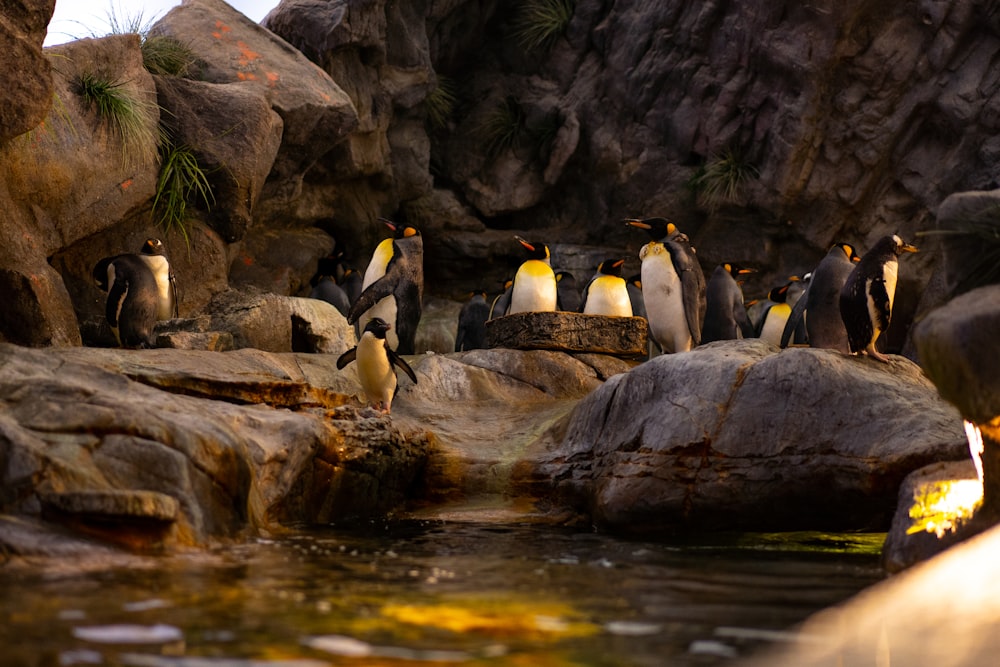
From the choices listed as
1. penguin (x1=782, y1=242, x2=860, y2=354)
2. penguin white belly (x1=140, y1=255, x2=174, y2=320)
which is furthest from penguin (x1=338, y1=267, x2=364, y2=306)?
penguin (x1=782, y1=242, x2=860, y2=354)

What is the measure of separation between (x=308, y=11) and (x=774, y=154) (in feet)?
19.4

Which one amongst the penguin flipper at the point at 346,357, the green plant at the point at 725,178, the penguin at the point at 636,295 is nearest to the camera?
the penguin flipper at the point at 346,357

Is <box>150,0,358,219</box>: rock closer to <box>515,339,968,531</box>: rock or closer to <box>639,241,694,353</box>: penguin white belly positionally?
<box>639,241,694,353</box>: penguin white belly

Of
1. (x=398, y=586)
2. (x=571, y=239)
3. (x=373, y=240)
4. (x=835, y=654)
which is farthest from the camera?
(x=571, y=239)

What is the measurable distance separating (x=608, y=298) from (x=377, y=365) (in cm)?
339

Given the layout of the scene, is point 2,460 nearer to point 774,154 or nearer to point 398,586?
point 398,586

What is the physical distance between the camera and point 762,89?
508 inches

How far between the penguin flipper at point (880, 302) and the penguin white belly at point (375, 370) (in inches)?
125

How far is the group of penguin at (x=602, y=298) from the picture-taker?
6.61 metres

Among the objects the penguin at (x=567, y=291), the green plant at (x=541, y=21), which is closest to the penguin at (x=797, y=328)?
the penguin at (x=567, y=291)

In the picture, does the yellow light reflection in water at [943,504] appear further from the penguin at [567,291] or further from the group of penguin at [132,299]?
the penguin at [567,291]

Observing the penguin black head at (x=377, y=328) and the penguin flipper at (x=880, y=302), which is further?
the penguin black head at (x=377, y=328)

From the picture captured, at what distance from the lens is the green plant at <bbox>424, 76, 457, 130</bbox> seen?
14312 mm

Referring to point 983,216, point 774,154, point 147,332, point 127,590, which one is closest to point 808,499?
point 983,216
